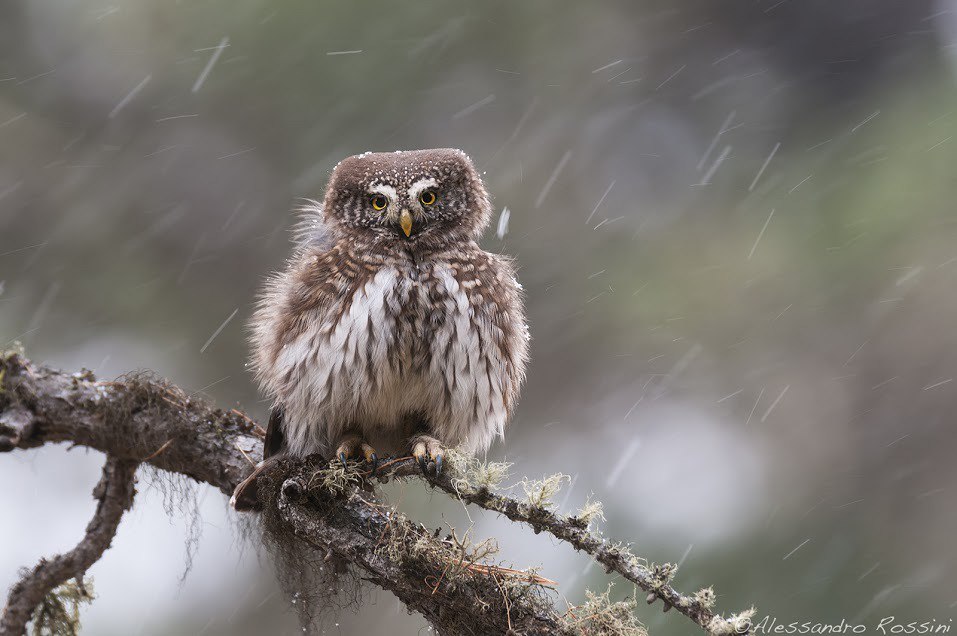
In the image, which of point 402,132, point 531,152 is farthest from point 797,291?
point 402,132

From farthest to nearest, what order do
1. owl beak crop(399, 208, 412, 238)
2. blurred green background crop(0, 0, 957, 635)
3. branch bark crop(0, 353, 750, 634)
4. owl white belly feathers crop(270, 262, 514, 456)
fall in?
1. blurred green background crop(0, 0, 957, 635)
2. owl beak crop(399, 208, 412, 238)
3. owl white belly feathers crop(270, 262, 514, 456)
4. branch bark crop(0, 353, 750, 634)

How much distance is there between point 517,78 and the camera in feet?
19.5

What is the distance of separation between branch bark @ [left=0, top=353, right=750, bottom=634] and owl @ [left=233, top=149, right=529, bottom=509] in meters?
0.17

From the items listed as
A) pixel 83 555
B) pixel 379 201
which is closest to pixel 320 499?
pixel 83 555

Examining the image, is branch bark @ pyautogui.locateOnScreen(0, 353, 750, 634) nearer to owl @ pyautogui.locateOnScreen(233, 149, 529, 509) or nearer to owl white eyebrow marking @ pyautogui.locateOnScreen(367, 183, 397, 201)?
owl @ pyautogui.locateOnScreen(233, 149, 529, 509)

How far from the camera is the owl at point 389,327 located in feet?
9.31

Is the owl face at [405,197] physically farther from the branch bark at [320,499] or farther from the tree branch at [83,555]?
the tree branch at [83,555]

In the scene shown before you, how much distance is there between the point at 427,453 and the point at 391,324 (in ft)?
1.43

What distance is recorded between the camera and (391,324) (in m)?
2.82

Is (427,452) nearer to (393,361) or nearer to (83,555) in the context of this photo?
(393,361)

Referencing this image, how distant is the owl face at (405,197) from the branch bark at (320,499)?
2.58 feet

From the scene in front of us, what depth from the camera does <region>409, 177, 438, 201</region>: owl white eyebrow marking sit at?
299cm

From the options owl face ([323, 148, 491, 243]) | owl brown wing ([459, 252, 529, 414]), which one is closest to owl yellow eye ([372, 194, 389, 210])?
owl face ([323, 148, 491, 243])
